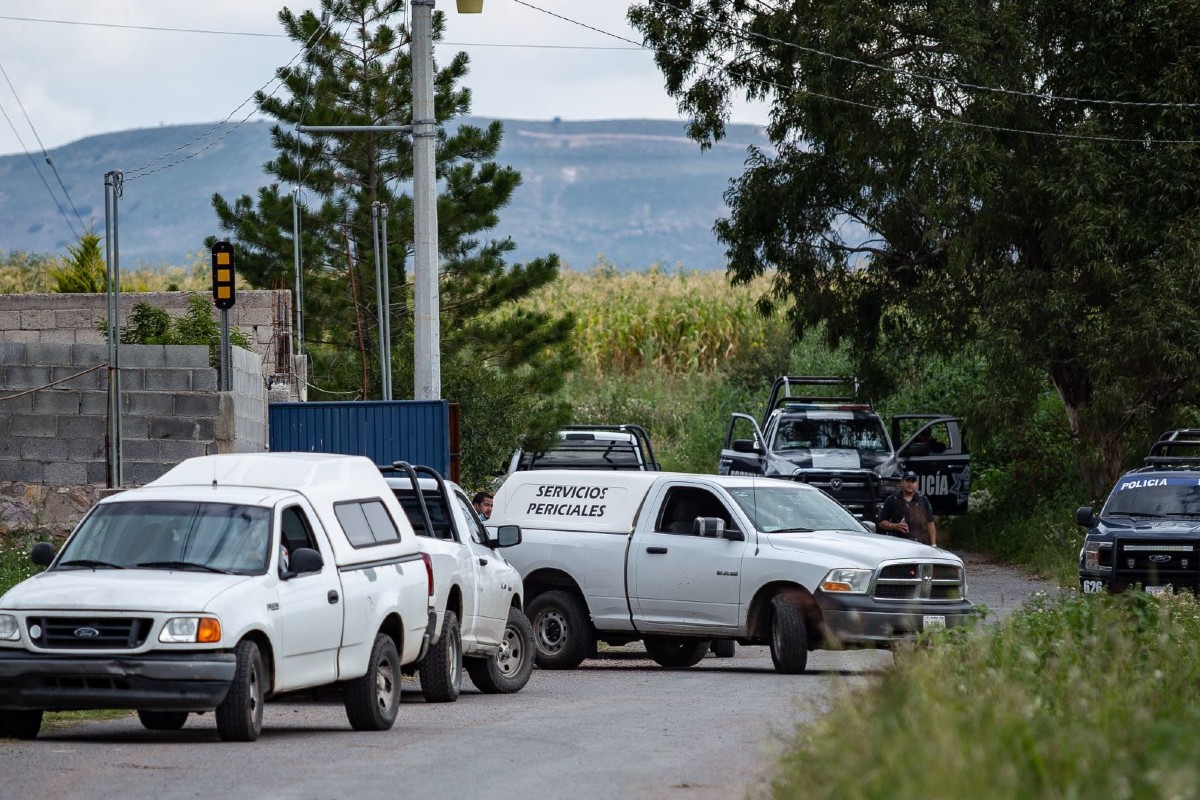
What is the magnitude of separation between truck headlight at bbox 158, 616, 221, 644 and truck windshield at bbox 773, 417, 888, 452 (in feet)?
65.7

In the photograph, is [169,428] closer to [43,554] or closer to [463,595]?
[463,595]

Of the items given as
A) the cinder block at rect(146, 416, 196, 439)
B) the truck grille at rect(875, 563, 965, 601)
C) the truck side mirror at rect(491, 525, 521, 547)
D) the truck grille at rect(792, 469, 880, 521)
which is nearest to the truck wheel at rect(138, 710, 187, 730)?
the truck side mirror at rect(491, 525, 521, 547)

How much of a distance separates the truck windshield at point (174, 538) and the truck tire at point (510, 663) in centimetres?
465

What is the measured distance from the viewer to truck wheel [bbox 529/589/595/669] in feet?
62.1

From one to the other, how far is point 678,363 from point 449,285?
17.2 metres

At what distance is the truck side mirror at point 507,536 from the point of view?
16.7 m

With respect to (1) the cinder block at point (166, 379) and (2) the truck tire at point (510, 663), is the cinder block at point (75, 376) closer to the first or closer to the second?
(1) the cinder block at point (166, 379)

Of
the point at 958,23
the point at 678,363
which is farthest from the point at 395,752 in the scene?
the point at 678,363

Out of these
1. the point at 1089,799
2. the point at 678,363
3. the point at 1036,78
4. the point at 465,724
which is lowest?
the point at 465,724

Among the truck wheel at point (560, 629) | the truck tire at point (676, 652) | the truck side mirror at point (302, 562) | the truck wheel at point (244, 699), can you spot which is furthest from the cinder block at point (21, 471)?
the truck wheel at point (244, 699)

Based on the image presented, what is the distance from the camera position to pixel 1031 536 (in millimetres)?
33594

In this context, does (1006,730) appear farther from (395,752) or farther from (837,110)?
(837,110)

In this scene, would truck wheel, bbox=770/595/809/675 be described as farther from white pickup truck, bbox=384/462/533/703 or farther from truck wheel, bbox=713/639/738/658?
truck wheel, bbox=713/639/738/658

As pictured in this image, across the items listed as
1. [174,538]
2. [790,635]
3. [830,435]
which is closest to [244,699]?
[174,538]
